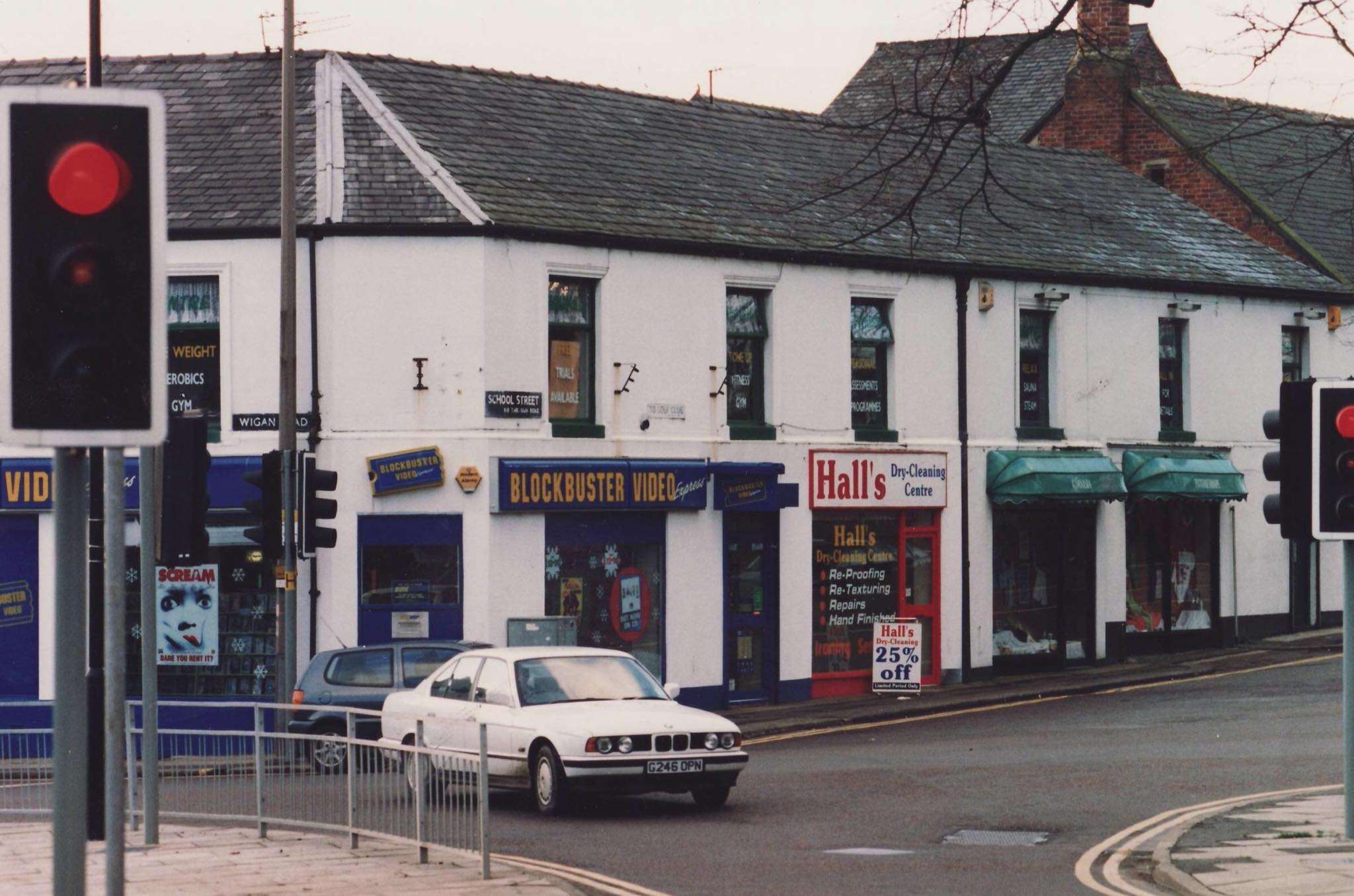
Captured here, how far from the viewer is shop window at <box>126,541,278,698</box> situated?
2577 cm

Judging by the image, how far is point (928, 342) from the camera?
30891 mm

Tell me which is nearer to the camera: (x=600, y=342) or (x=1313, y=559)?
(x=600, y=342)

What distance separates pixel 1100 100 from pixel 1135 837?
93.3 feet

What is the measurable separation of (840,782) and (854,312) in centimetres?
1269

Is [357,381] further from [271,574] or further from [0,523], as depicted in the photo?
[0,523]

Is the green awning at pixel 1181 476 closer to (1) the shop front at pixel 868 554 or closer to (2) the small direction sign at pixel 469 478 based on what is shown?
(1) the shop front at pixel 868 554

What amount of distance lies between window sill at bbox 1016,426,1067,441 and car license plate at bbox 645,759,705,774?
16698 millimetres

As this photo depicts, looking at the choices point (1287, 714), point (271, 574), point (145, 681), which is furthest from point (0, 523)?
point (1287, 714)

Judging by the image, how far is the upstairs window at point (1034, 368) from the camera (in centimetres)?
3244

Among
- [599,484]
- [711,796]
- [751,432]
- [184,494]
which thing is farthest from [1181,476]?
[184,494]

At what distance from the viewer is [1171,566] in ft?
115

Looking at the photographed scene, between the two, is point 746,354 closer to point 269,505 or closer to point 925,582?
point 925,582

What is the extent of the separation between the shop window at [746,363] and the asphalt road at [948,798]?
5514 millimetres

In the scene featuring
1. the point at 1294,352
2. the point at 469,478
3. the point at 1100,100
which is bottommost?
the point at 469,478
